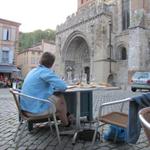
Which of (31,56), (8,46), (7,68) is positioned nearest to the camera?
(7,68)

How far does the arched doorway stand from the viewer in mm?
31494

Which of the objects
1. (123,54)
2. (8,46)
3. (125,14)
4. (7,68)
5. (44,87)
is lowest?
(44,87)

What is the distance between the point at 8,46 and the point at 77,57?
9.42 m

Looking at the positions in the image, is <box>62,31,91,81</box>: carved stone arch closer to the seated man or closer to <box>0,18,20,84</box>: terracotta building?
<box>0,18,20,84</box>: terracotta building

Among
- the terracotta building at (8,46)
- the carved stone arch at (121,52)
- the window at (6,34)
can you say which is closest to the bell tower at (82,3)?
the terracotta building at (8,46)

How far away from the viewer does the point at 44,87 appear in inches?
151

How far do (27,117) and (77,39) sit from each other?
93.0 ft

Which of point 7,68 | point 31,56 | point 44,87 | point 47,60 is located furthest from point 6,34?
point 44,87

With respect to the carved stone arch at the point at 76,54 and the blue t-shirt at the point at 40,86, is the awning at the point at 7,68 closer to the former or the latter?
the carved stone arch at the point at 76,54

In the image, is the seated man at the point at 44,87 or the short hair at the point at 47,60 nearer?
the seated man at the point at 44,87

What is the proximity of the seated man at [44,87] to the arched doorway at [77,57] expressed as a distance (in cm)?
2719

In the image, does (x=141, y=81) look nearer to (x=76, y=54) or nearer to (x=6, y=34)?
(x=76, y=54)

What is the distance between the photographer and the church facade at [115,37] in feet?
78.1

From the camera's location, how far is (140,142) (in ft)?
13.4
